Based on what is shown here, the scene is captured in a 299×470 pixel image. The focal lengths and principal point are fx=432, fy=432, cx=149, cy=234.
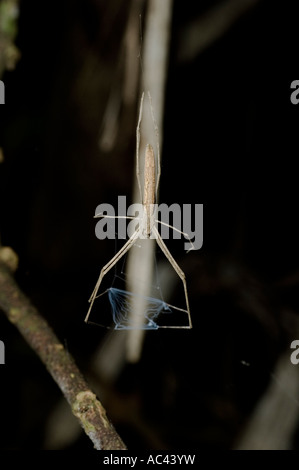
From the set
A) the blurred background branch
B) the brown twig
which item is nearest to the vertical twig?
the blurred background branch

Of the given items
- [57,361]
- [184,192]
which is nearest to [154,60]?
[184,192]

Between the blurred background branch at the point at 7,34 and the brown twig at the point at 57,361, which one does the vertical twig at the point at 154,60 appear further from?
the brown twig at the point at 57,361

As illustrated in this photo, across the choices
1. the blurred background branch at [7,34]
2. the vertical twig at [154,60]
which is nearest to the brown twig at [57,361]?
the vertical twig at [154,60]

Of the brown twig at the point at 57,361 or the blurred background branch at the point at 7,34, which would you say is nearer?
the brown twig at the point at 57,361

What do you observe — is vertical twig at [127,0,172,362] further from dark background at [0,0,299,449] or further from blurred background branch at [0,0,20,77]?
dark background at [0,0,299,449]

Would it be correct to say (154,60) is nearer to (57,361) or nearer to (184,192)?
(184,192)
